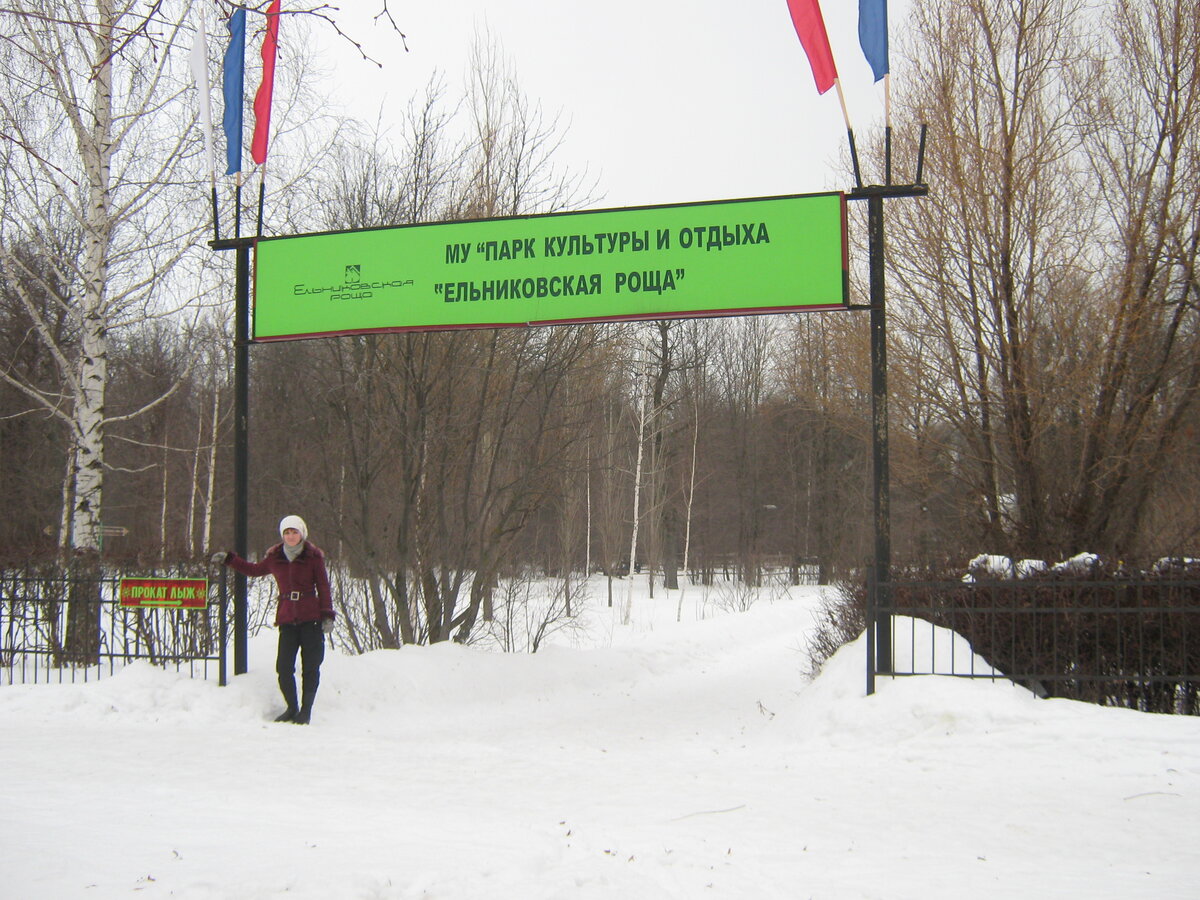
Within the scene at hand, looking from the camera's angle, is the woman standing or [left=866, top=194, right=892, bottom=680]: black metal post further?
the woman standing

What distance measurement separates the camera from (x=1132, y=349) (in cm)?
1205

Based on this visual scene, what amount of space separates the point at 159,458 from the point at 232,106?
30.3m

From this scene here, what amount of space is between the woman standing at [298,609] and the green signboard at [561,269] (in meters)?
2.45

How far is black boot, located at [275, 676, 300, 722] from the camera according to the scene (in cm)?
830

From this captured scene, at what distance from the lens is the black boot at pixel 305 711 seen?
830 centimetres

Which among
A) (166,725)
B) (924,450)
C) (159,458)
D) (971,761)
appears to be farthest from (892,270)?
(159,458)

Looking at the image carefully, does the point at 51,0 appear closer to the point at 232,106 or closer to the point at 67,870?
the point at 232,106

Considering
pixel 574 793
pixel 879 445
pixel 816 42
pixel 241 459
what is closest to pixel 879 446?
pixel 879 445

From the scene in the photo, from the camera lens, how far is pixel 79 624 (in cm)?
1063

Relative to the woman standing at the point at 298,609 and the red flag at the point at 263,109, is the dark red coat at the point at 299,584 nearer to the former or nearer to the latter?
the woman standing at the point at 298,609

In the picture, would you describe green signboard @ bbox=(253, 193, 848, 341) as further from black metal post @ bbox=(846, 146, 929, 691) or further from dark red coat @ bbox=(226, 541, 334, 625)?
dark red coat @ bbox=(226, 541, 334, 625)

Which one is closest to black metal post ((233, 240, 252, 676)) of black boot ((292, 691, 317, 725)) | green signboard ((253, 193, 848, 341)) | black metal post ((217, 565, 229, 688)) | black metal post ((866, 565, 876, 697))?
black metal post ((217, 565, 229, 688))

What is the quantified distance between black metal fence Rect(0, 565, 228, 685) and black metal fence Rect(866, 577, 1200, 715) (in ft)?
20.8

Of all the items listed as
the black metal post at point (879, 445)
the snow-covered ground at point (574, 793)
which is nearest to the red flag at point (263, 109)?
the snow-covered ground at point (574, 793)
